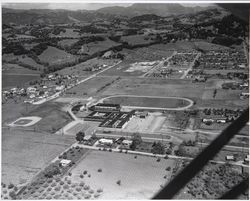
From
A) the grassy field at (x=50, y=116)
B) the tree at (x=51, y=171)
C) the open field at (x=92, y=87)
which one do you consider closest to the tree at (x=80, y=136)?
the grassy field at (x=50, y=116)

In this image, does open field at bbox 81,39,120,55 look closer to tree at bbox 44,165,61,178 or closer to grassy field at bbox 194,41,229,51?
grassy field at bbox 194,41,229,51

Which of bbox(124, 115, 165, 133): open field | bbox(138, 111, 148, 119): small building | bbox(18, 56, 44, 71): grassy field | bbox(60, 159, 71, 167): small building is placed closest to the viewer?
bbox(60, 159, 71, 167): small building


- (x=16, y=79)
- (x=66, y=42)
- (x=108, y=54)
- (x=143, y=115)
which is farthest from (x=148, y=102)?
(x=66, y=42)

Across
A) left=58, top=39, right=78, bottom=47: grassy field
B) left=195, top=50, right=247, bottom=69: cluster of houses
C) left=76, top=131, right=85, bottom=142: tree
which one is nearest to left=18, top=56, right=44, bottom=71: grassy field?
left=58, top=39, right=78, bottom=47: grassy field

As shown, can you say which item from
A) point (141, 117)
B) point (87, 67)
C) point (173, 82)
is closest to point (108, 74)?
point (87, 67)

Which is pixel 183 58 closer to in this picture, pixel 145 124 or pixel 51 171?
pixel 145 124
